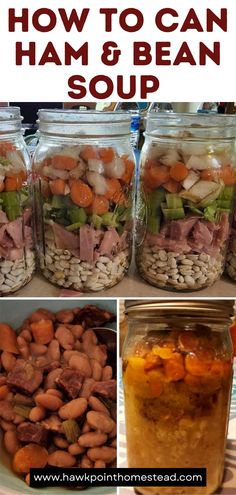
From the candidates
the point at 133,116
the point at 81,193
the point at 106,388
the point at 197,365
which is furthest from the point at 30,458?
the point at 133,116

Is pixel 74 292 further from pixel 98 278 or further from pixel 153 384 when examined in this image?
pixel 153 384

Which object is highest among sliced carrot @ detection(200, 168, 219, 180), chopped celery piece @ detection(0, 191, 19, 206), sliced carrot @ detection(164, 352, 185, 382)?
sliced carrot @ detection(200, 168, 219, 180)

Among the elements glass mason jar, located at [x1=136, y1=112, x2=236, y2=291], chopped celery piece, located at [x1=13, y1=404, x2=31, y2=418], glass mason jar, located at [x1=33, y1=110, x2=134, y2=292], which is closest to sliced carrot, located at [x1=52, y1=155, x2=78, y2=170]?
glass mason jar, located at [x1=33, y1=110, x2=134, y2=292]

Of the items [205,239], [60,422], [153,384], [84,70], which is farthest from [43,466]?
[84,70]

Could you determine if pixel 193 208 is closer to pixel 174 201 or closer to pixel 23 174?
pixel 174 201

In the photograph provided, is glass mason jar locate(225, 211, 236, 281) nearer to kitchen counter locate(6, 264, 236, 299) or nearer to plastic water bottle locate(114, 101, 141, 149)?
kitchen counter locate(6, 264, 236, 299)

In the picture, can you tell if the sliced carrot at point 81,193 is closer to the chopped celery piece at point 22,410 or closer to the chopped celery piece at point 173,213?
the chopped celery piece at point 173,213
